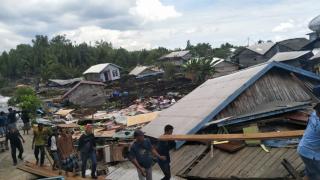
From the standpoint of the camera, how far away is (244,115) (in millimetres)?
11500

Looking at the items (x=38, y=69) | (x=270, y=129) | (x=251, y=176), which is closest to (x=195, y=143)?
(x=270, y=129)

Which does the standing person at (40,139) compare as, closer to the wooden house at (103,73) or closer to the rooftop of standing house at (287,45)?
the rooftop of standing house at (287,45)

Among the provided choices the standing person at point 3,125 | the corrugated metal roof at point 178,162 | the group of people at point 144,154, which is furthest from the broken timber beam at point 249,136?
the standing person at point 3,125

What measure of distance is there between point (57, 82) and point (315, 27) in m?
34.9

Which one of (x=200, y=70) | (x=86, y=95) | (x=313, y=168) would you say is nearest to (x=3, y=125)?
(x=86, y=95)

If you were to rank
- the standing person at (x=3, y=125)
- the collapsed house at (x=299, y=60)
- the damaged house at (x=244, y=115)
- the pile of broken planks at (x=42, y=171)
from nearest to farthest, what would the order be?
the damaged house at (x=244, y=115) → the pile of broken planks at (x=42, y=171) → the standing person at (x=3, y=125) → the collapsed house at (x=299, y=60)

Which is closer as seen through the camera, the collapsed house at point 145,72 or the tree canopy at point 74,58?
the collapsed house at point 145,72

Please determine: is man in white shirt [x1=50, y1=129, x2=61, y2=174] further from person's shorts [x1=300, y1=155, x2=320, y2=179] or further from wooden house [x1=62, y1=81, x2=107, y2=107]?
wooden house [x1=62, y1=81, x2=107, y2=107]

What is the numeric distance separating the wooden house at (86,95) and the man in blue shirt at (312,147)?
115 ft

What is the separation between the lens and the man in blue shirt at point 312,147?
5.58 metres

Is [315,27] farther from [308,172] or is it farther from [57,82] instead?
[308,172]

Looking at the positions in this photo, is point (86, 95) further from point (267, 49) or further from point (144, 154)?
point (144, 154)

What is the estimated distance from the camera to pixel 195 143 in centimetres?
1143

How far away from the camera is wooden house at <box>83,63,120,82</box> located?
209 ft
